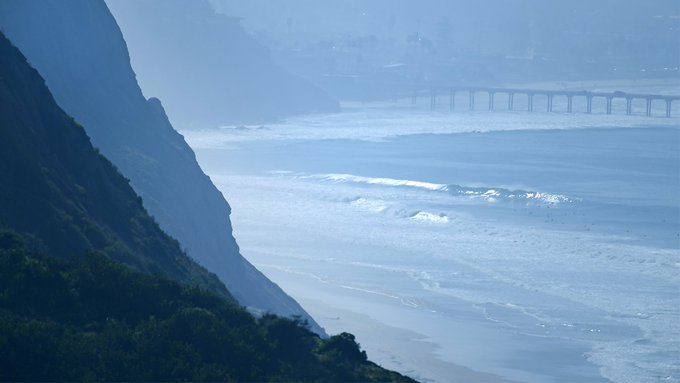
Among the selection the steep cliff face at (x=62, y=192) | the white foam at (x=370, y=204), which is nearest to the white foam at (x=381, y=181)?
the white foam at (x=370, y=204)

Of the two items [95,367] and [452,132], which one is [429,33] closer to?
[452,132]

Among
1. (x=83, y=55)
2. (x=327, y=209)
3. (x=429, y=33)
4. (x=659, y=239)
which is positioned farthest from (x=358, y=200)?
(x=429, y=33)

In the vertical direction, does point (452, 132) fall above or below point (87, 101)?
above

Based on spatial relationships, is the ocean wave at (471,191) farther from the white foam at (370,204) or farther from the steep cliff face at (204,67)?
the steep cliff face at (204,67)

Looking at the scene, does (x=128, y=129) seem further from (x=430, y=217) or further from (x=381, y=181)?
(x=381, y=181)

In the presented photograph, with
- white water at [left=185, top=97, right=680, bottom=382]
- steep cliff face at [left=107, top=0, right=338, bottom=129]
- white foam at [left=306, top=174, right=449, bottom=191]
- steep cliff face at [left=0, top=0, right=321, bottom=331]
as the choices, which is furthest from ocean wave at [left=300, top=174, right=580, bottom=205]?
steep cliff face at [left=107, top=0, right=338, bottom=129]
